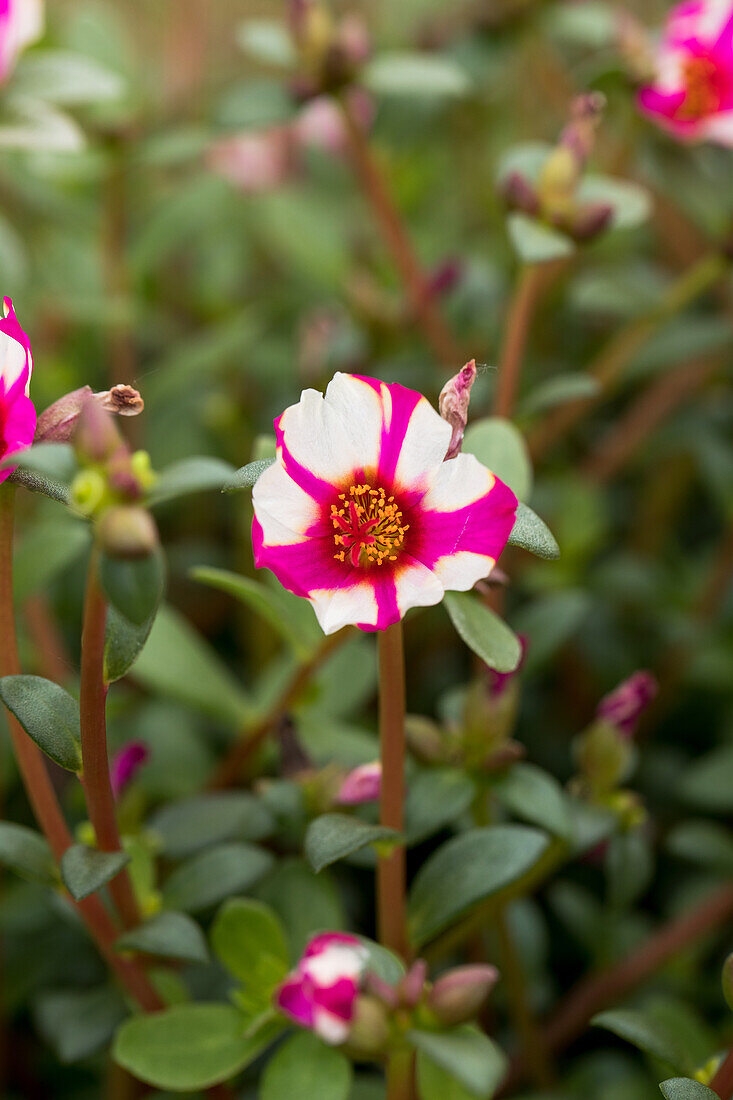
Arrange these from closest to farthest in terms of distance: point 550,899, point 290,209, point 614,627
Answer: point 550,899 < point 614,627 < point 290,209

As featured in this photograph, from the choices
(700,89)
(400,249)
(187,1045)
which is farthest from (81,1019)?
(700,89)

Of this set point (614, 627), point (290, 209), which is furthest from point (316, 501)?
point (290, 209)

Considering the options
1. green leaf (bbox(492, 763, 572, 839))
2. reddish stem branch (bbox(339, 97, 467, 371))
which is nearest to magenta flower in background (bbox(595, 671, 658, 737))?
green leaf (bbox(492, 763, 572, 839))

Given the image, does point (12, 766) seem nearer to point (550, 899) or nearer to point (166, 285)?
point (550, 899)

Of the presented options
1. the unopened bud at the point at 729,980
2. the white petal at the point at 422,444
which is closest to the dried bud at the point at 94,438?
the white petal at the point at 422,444

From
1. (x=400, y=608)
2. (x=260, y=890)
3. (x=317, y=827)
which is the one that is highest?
(x=400, y=608)

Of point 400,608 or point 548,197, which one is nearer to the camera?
point 400,608
